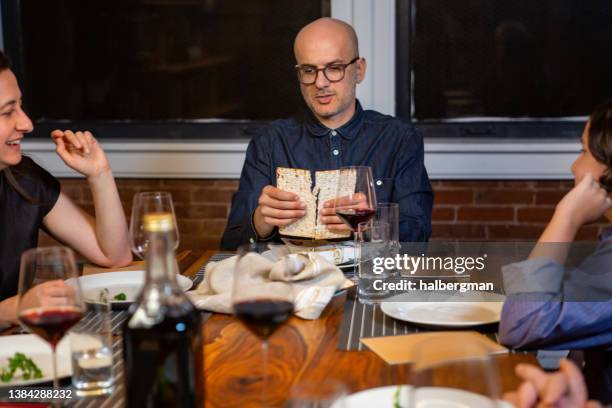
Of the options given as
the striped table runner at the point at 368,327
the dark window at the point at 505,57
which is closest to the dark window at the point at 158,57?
the dark window at the point at 505,57

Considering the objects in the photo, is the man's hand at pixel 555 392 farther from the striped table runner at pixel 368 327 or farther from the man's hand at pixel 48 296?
the man's hand at pixel 48 296

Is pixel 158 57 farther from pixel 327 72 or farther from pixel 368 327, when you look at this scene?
pixel 368 327

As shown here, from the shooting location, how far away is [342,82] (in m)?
2.58

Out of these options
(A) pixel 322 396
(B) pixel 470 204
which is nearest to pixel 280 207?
(A) pixel 322 396

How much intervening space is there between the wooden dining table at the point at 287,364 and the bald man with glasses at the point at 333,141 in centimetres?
91

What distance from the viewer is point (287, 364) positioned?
1383 millimetres

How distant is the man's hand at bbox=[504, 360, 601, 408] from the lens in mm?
1067

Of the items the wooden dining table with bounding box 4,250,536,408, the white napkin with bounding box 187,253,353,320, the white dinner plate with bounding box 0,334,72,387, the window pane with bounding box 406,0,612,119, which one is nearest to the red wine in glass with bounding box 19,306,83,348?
the white dinner plate with bounding box 0,334,72,387

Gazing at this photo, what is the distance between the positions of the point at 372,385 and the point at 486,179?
7.23 ft

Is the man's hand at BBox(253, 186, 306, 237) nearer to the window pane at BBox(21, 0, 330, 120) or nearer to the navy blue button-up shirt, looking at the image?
the navy blue button-up shirt

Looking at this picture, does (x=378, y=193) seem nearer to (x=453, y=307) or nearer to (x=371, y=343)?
(x=453, y=307)

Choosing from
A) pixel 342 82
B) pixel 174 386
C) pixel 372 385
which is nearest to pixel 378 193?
pixel 342 82

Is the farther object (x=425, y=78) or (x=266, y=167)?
(x=425, y=78)

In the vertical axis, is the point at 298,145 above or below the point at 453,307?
above
